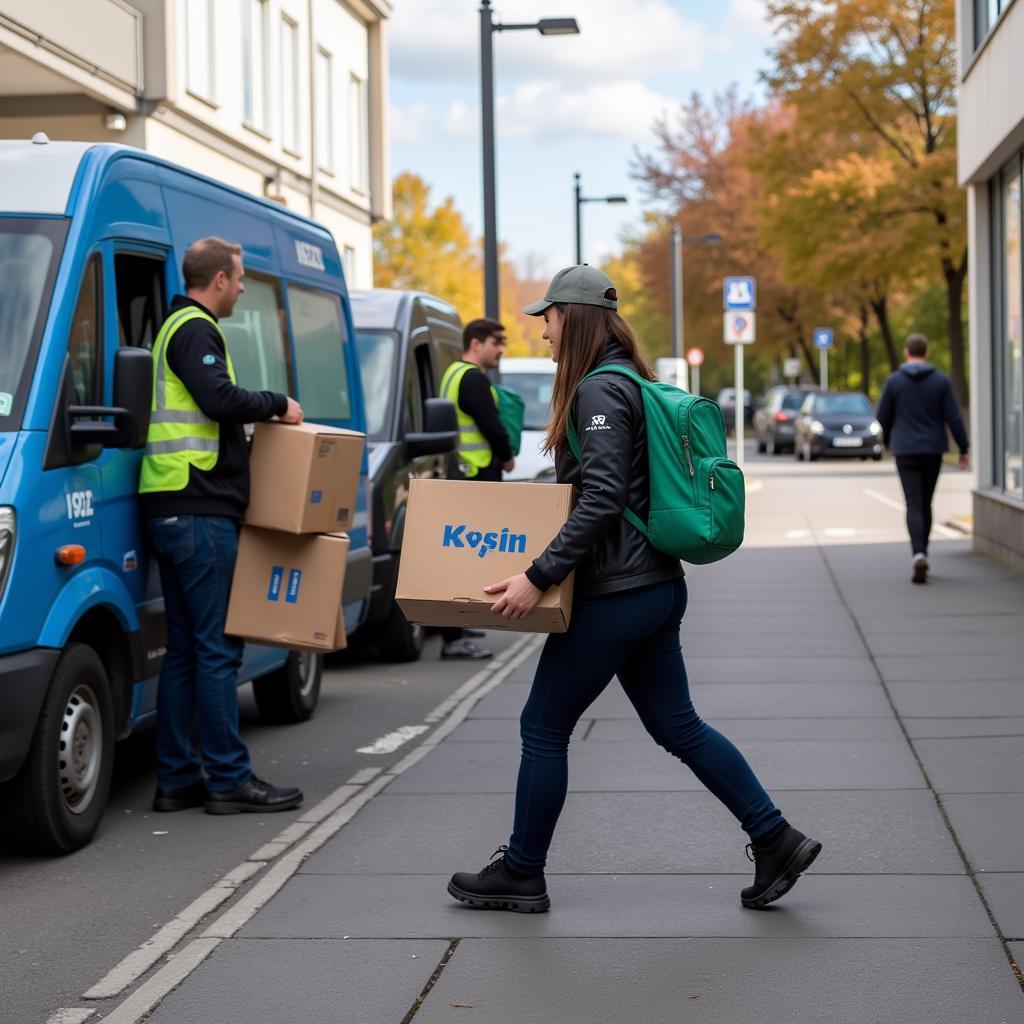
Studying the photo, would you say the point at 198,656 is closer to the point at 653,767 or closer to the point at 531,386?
the point at 653,767

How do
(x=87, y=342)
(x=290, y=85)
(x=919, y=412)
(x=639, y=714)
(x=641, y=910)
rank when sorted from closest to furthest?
(x=639, y=714) < (x=641, y=910) < (x=87, y=342) < (x=919, y=412) < (x=290, y=85)

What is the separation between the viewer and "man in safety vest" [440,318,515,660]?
11133mm

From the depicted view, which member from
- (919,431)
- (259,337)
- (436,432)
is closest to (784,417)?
(919,431)

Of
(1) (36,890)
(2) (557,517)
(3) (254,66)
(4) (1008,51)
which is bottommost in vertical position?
(1) (36,890)

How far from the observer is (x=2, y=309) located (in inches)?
246

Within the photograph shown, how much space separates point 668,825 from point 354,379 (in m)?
4.28

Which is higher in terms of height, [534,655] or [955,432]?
[955,432]

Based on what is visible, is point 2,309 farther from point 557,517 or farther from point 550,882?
point 550,882

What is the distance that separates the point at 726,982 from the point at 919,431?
10.6 m

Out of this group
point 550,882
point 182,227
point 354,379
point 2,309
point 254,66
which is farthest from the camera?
point 254,66

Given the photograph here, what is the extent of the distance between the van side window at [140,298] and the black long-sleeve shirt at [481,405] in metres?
4.10

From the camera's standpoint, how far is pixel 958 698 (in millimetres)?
9172

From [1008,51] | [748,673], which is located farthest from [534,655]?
[1008,51]

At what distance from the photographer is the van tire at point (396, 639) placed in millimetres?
11266
